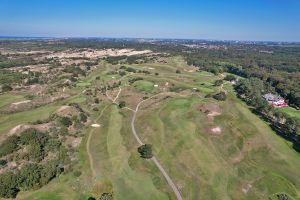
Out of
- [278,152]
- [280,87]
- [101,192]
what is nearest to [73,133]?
[101,192]

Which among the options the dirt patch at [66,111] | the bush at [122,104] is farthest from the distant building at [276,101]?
the dirt patch at [66,111]

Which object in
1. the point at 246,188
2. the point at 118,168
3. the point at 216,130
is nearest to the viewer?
the point at 246,188

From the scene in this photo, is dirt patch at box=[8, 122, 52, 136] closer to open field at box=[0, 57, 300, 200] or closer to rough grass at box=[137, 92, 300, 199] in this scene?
open field at box=[0, 57, 300, 200]

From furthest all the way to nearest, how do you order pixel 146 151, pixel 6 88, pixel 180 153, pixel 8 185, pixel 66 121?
pixel 6 88 < pixel 66 121 < pixel 180 153 < pixel 146 151 < pixel 8 185

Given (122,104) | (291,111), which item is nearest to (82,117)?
(122,104)

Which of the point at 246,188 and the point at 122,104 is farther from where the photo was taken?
the point at 122,104

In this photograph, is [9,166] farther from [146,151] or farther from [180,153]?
[180,153]

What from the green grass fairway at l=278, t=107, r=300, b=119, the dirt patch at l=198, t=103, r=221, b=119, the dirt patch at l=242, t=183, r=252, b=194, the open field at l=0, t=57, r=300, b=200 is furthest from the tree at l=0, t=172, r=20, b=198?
the green grass fairway at l=278, t=107, r=300, b=119
